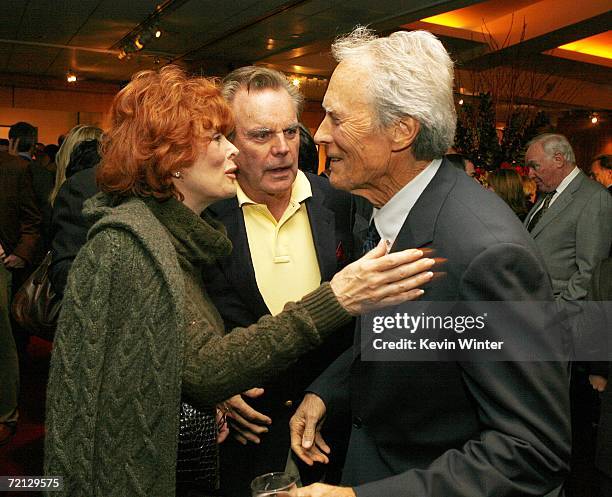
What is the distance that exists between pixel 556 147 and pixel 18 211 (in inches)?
157

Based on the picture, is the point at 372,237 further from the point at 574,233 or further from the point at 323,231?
the point at 574,233

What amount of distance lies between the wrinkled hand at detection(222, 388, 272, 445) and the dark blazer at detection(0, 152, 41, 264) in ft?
10.4

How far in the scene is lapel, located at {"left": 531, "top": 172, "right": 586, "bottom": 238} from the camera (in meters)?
3.88

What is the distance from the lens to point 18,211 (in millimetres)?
4457

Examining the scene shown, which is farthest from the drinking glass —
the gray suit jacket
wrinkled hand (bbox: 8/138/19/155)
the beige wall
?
the beige wall

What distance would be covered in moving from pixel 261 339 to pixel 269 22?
723 cm

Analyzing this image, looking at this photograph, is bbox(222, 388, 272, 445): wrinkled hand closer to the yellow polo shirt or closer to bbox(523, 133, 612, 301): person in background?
the yellow polo shirt

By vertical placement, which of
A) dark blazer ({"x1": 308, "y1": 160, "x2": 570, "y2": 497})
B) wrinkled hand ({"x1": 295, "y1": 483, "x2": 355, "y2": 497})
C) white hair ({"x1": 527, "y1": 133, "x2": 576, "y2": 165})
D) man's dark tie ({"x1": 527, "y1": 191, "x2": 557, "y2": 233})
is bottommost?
wrinkled hand ({"x1": 295, "y1": 483, "x2": 355, "y2": 497})

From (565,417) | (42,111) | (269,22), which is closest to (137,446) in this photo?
(565,417)

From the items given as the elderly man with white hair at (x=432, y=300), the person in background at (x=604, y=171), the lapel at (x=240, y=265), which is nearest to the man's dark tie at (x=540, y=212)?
the person in background at (x=604, y=171)

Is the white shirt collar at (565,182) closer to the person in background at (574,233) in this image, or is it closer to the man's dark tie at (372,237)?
the person in background at (574,233)

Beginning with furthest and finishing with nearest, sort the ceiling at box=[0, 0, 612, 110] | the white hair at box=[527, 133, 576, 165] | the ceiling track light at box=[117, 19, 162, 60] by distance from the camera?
1. the ceiling track light at box=[117, 19, 162, 60]
2. the ceiling at box=[0, 0, 612, 110]
3. the white hair at box=[527, 133, 576, 165]

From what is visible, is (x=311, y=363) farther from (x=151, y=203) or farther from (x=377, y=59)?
(x=377, y=59)

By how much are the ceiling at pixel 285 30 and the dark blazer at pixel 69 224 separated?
440 cm
